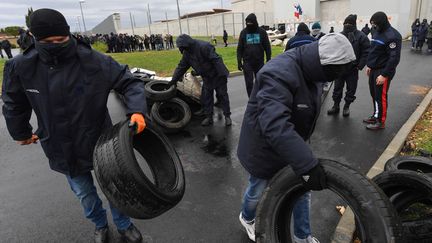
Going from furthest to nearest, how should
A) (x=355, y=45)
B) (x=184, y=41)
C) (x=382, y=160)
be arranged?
(x=355, y=45), (x=184, y=41), (x=382, y=160)

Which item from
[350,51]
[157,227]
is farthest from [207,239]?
[350,51]

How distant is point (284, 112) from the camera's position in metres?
2.02

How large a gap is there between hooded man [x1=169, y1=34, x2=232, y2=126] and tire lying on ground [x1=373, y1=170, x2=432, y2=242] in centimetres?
397

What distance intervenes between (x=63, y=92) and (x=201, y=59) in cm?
392

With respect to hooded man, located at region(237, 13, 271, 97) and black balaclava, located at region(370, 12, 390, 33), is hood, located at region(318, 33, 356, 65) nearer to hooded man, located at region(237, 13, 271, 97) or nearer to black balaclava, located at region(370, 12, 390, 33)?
black balaclava, located at region(370, 12, 390, 33)

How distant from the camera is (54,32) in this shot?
95.0 inches

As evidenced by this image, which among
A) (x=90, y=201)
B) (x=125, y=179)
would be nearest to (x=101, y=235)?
(x=90, y=201)

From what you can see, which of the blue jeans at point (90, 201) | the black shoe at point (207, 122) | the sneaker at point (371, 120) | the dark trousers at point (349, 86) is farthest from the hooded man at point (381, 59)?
the blue jeans at point (90, 201)

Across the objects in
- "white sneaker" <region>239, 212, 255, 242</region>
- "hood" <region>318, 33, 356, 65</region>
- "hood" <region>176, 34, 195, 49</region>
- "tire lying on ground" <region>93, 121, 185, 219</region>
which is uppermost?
"hood" <region>318, 33, 356, 65</region>

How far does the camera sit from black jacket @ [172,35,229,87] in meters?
6.13

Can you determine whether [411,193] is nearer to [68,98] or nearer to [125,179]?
[125,179]

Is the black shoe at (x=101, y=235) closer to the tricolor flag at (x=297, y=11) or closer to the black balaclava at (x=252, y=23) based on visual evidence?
the black balaclava at (x=252, y=23)

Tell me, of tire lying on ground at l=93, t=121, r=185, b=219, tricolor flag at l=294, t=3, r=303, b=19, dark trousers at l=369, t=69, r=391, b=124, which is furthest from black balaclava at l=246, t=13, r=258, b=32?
tricolor flag at l=294, t=3, r=303, b=19

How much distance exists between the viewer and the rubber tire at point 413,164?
3.48m
